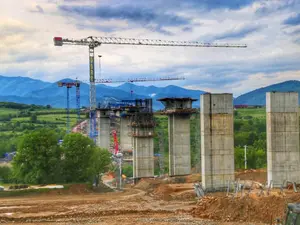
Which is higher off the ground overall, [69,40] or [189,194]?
[69,40]

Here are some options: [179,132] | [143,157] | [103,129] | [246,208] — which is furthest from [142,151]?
[246,208]

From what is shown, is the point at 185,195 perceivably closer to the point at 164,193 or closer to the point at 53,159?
the point at 164,193

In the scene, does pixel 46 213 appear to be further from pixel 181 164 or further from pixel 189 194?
pixel 181 164

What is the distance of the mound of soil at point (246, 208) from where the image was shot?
125ft

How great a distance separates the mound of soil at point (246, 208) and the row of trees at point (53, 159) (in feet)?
102

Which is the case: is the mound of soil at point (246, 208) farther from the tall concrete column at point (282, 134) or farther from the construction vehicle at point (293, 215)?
the construction vehicle at point (293, 215)

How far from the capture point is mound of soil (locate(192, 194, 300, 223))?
3797 cm

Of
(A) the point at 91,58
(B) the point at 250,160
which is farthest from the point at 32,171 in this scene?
(A) the point at 91,58

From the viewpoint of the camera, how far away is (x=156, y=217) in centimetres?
4228

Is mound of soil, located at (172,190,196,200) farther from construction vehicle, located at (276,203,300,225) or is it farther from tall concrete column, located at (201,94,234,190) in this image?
construction vehicle, located at (276,203,300,225)

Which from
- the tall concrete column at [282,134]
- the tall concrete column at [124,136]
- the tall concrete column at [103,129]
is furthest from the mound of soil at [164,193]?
the tall concrete column at [103,129]

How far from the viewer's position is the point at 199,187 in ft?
180

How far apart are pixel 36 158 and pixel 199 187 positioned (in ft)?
82.9

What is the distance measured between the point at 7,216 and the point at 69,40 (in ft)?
334
